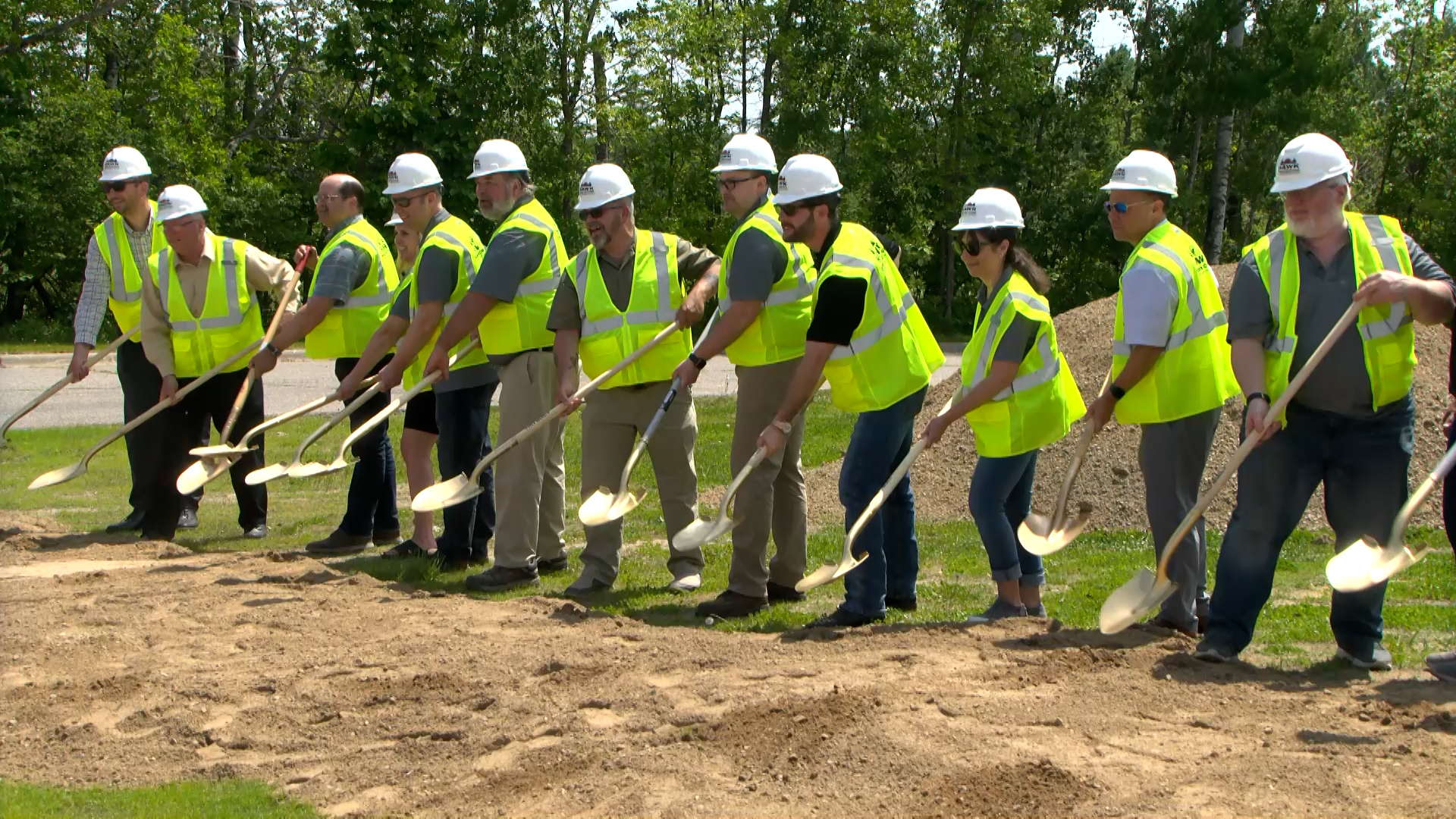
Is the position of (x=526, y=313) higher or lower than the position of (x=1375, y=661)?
higher

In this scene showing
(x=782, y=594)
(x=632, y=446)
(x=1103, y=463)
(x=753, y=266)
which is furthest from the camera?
(x=1103, y=463)

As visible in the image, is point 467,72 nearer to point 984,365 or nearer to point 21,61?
point 21,61

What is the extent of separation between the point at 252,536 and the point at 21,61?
23066 mm

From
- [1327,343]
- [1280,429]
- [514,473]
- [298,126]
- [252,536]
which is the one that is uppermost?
[298,126]

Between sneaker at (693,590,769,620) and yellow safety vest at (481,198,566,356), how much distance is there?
1.81 metres

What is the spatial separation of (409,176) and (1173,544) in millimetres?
4908

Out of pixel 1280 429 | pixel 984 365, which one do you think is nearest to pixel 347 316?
pixel 984 365

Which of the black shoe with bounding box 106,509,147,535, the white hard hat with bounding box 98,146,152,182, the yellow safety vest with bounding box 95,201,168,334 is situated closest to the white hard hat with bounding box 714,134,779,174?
the white hard hat with bounding box 98,146,152,182

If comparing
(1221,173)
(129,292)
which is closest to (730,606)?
(129,292)

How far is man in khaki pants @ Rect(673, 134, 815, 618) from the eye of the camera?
721 cm

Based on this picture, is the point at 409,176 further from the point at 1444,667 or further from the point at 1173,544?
the point at 1444,667

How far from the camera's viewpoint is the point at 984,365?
689 centimetres

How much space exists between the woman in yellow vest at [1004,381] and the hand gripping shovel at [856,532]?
14cm

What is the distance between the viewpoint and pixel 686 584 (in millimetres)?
8305
